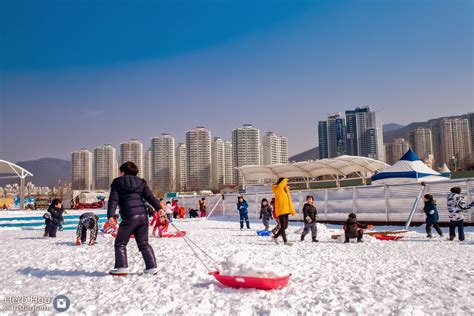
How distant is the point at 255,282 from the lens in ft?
15.2

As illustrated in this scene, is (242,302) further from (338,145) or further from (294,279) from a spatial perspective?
(338,145)

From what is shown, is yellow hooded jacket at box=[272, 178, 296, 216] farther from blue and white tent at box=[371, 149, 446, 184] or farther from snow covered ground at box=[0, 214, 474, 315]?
blue and white tent at box=[371, 149, 446, 184]

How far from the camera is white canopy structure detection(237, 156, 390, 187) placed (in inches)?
1612

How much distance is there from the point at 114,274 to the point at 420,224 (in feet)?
43.0

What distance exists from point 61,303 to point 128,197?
5.58 ft

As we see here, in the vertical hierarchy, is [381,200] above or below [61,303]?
above

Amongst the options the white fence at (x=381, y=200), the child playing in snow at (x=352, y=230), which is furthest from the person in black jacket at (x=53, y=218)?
the white fence at (x=381, y=200)

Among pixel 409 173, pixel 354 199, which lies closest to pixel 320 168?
pixel 409 173

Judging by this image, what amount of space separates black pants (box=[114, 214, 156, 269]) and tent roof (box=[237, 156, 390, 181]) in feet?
120

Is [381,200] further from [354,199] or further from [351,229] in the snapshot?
[351,229]

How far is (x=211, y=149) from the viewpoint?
514 feet

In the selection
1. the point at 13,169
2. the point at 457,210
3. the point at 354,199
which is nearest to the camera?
the point at 457,210

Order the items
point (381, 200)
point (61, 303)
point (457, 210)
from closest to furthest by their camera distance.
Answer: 1. point (61, 303)
2. point (457, 210)
3. point (381, 200)

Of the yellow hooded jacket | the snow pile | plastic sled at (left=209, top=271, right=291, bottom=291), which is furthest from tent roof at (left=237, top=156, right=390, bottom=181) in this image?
plastic sled at (left=209, top=271, right=291, bottom=291)
